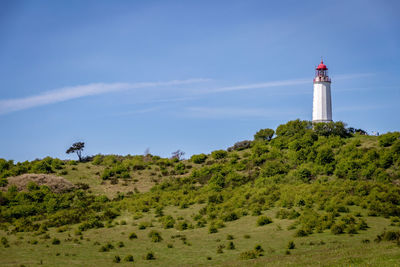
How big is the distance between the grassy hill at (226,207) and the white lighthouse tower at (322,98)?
11.8ft

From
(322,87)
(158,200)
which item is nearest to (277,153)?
(322,87)

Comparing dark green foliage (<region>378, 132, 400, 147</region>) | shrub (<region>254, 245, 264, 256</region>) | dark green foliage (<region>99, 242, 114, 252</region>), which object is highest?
dark green foliage (<region>378, 132, 400, 147</region>)

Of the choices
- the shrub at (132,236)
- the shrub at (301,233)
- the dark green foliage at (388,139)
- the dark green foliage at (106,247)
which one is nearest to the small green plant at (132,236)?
the shrub at (132,236)

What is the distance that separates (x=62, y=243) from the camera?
42.3 metres

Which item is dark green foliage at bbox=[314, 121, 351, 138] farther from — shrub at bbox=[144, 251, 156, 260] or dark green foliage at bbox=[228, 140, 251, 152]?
shrub at bbox=[144, 251, 156, 260]

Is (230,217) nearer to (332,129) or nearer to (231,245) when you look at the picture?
(231,245)

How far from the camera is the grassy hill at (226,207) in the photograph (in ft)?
111

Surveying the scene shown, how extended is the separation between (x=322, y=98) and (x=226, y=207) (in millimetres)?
35170

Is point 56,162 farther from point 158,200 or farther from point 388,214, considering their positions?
point 388,214

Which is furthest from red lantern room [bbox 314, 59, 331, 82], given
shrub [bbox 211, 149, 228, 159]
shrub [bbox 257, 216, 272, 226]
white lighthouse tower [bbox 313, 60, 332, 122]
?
shrub [bbox 257, 216, 272, 226]

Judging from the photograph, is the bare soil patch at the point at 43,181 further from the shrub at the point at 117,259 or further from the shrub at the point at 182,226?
the shrub at the point at 117,259

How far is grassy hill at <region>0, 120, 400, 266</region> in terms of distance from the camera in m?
33.9

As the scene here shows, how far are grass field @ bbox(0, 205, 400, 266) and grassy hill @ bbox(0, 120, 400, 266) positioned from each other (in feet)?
0.31

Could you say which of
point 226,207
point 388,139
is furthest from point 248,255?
point 388,139
